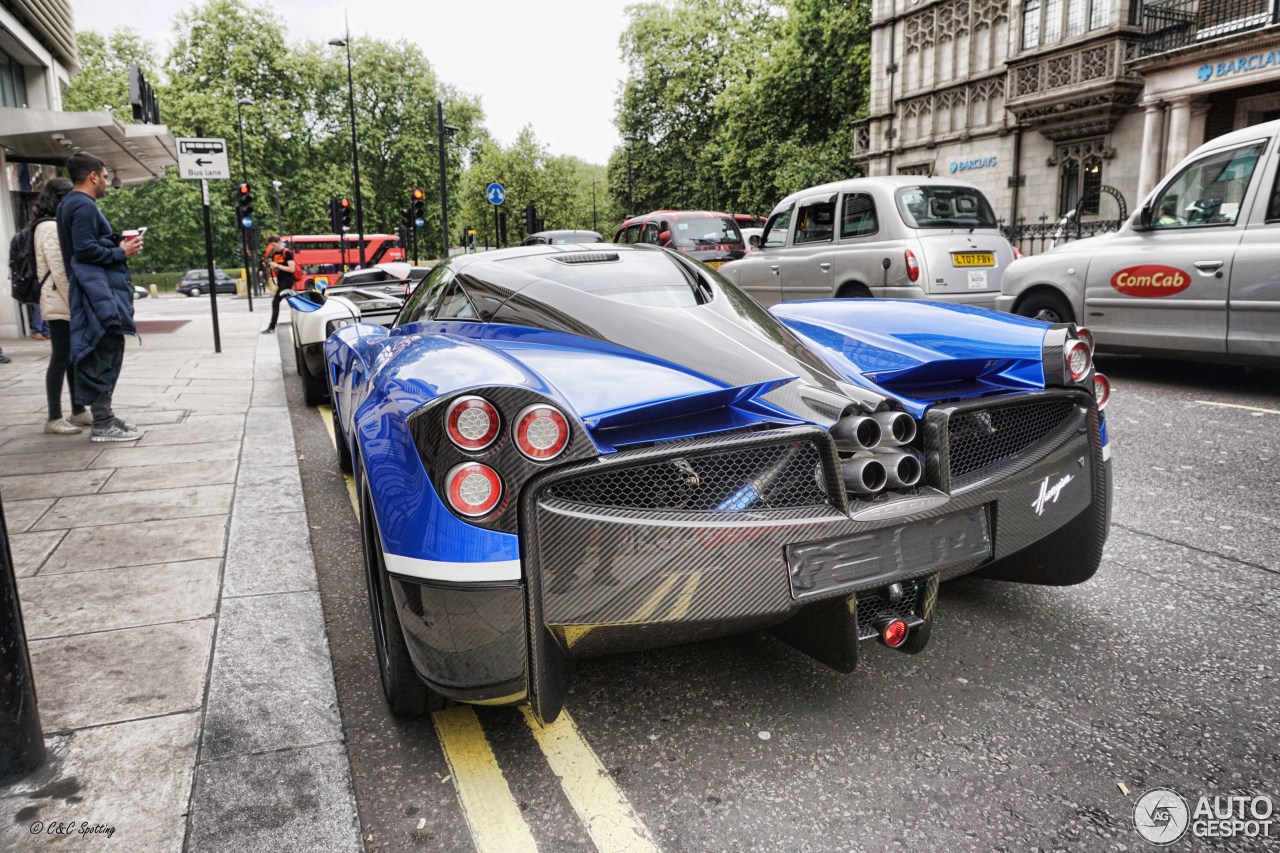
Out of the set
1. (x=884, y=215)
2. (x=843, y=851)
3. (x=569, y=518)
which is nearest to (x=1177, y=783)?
(x=843, y=851)

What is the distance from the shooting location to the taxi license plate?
30.6 ft

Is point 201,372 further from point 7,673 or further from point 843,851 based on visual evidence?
point 843,851

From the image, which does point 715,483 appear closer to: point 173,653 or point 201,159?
point 173,653

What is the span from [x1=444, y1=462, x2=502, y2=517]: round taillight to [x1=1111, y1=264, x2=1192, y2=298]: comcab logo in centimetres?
697

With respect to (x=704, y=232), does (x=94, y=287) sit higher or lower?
lower

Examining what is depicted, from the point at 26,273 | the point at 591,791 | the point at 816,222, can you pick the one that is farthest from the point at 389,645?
the point at 816,222

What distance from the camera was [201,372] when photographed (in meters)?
10.8

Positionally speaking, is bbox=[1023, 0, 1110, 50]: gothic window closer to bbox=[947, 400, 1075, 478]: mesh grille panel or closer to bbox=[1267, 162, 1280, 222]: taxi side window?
bbox=[1267, 162, 1280, 222]: taxi side window

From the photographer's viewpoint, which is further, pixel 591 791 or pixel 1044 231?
pixel 1044 231

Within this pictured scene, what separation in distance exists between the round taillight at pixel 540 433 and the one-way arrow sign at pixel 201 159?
39.3ft

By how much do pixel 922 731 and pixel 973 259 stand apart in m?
7.91

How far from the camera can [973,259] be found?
371 inches

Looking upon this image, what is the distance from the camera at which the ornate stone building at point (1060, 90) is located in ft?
67.7

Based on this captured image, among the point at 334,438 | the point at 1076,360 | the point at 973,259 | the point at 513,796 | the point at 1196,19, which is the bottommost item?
the point at 513,796
